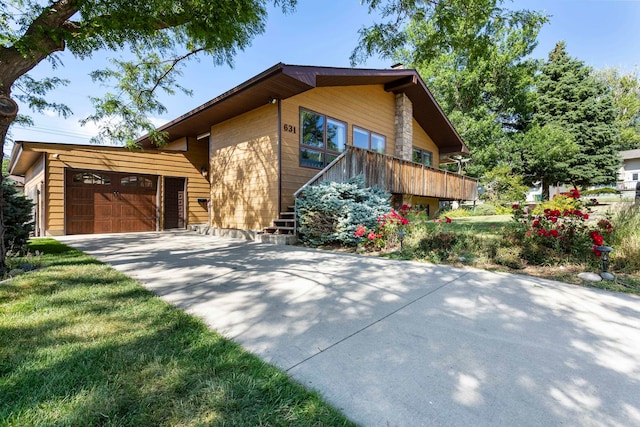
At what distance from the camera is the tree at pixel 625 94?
25.7 metres

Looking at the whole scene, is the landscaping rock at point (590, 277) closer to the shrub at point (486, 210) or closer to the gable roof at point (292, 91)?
the gable roof at point (292, 91)

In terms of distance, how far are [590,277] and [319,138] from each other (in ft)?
23.6

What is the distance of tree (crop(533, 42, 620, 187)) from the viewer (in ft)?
64.8

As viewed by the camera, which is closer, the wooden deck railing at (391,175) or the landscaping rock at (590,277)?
the landscaping rock at (590,277)

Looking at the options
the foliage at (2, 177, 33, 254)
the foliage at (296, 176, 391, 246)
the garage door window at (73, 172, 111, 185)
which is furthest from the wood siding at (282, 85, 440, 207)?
the garage door window at (73, 172, 111, 185)

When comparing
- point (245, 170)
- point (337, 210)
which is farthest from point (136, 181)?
point (337, 210)

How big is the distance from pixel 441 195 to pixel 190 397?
12.2m

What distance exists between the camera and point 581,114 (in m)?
20.3

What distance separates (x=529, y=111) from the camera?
22234 mm

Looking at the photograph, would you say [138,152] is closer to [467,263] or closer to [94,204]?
[94,204]

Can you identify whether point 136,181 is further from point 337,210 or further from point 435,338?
point 435,338

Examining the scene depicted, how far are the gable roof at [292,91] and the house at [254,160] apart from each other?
0.11 feet

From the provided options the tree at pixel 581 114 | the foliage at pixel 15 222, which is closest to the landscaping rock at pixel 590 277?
the foliage at pixel 15 222

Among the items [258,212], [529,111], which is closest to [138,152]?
[258,212]
